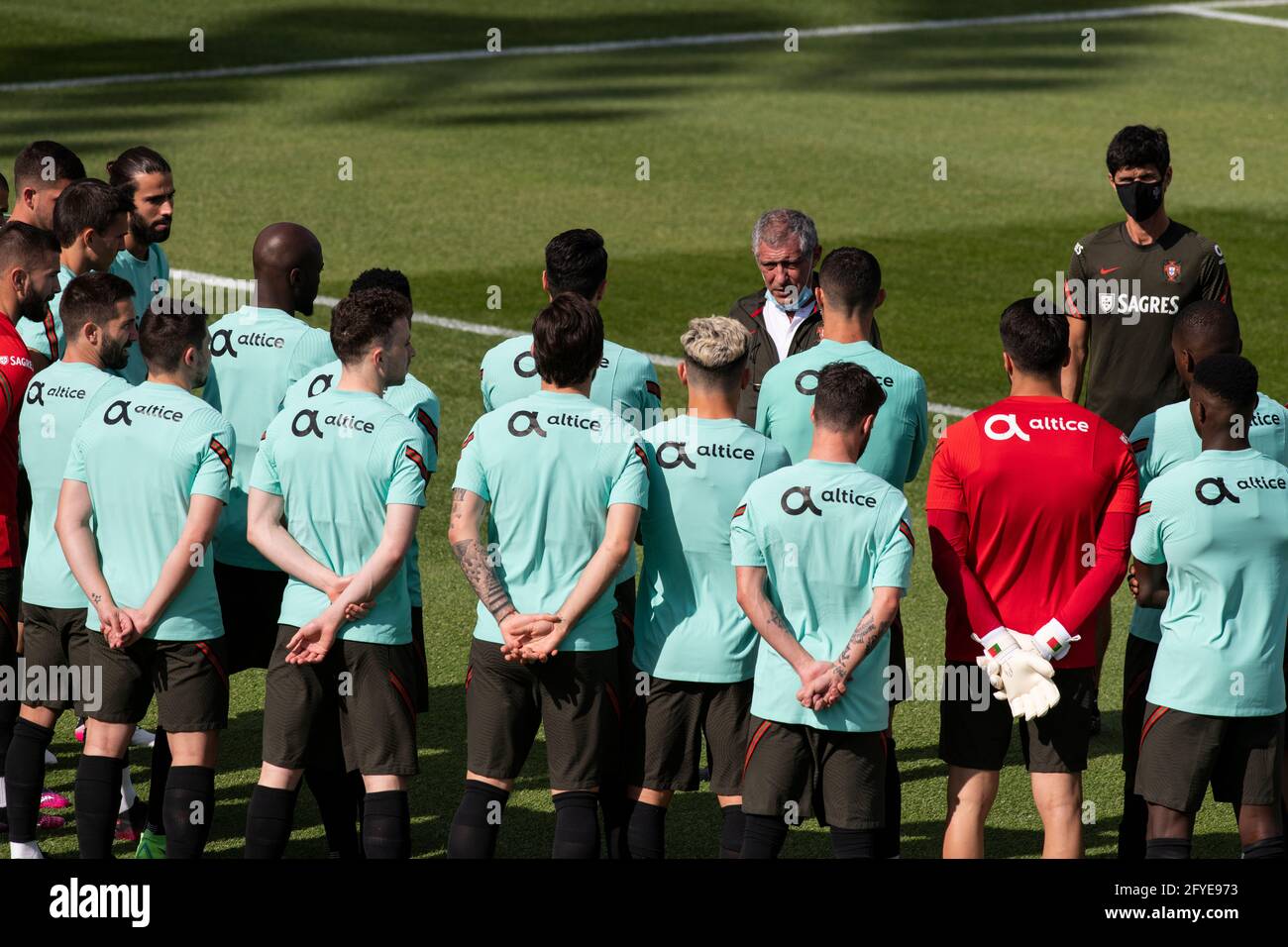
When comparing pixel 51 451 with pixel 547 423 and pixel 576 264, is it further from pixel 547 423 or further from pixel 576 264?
pixel 576 264

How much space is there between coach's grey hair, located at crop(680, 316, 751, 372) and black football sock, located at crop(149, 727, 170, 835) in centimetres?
250

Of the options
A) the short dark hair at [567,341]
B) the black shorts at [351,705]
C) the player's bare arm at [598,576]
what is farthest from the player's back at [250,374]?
the player's bare arm at [598,576]

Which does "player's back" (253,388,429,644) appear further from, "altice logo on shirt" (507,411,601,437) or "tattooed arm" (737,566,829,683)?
"tattooed arm" (737,566,829,683)

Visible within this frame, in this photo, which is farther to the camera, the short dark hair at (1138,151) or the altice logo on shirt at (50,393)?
the short dark hair at (1138,151)

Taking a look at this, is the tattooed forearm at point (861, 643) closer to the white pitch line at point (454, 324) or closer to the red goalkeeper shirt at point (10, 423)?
the red goalkeeper shirt at point (10, 423)

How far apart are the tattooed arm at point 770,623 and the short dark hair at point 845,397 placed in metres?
0.52

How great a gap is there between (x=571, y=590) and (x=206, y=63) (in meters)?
22.5

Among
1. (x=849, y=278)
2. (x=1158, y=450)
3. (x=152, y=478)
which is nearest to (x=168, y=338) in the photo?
(x=152, y=478)

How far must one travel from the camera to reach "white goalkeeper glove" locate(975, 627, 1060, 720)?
19.3 ft

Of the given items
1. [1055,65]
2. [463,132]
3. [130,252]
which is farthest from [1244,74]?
[130,252]

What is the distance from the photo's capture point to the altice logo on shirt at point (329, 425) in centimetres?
591

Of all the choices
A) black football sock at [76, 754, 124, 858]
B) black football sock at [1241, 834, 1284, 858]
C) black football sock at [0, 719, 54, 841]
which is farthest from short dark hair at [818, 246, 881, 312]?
black football sock at [0, 719, 54, 841]

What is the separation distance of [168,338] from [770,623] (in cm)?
221
